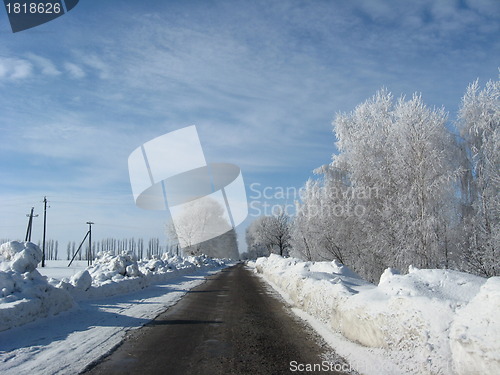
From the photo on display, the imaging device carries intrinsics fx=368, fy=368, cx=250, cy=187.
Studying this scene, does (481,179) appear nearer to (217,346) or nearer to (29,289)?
(217,346)

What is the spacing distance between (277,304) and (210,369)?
7.43 meters

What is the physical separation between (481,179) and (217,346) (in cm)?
1695

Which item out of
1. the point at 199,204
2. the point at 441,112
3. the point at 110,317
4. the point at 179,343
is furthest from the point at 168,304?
the point at 199,204

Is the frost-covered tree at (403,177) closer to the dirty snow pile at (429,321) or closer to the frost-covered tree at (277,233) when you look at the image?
the dirty snow pile at (429,321)

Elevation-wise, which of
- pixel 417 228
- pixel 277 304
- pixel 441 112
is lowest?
pixel 277 304

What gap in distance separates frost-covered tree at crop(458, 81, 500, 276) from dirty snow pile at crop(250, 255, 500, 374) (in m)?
11.9

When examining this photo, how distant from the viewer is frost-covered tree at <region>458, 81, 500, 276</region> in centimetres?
1703

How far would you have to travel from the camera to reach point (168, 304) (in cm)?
1223

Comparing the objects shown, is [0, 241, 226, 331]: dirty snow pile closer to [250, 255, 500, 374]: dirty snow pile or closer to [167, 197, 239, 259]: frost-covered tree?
[250, 255, 500, 374]: dirty snow pile

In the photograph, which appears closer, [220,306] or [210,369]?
[210,369]

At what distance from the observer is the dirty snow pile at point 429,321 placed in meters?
4.04

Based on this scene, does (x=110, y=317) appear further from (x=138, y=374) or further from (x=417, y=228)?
(x=417, y=228)

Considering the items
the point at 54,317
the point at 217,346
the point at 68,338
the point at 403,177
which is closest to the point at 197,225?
the point at 403,177

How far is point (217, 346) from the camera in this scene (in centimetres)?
655
